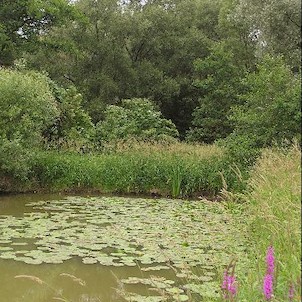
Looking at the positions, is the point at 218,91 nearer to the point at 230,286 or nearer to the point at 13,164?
the point at 13,164

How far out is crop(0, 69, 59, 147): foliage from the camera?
1131cm

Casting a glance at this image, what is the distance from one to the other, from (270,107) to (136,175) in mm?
3790

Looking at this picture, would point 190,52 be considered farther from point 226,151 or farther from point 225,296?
point 225,296

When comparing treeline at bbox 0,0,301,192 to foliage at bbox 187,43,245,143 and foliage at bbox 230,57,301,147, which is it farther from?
foliage at bbox 230,57,301,147

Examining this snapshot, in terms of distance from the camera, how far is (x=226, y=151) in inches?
482

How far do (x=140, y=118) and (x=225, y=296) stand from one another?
1412 centimetres

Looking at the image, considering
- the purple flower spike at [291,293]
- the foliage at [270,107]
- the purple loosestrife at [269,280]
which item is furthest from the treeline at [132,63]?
the purple flower spike at [291,293]

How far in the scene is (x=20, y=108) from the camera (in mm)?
11297

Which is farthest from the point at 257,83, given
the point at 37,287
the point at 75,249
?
the point at 37,287

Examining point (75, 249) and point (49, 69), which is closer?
point (75, 249)

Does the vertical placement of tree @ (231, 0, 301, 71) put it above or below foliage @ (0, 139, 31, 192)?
above

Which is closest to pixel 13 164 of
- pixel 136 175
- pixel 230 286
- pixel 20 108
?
pixel 20 108

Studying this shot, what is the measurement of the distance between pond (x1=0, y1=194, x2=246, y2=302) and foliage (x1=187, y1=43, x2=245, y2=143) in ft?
39.5

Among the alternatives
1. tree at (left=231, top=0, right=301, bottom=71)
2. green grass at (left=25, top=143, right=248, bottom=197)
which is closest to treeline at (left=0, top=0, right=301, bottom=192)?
green grass at (left=25, top=143, right=248, bottom=197)
